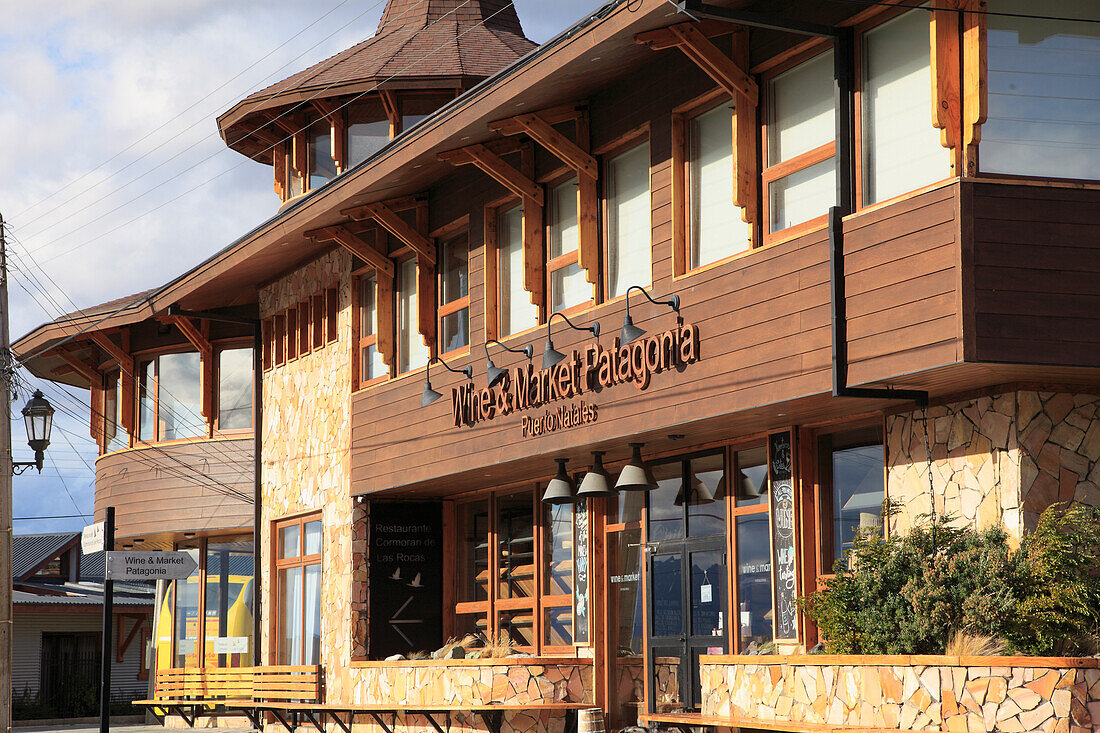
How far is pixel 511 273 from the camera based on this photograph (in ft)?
59.0

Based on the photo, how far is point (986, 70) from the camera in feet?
37.6

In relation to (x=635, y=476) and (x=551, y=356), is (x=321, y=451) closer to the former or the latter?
(x=551, y=356)

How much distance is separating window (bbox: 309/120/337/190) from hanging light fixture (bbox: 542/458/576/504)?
9213 millimetres

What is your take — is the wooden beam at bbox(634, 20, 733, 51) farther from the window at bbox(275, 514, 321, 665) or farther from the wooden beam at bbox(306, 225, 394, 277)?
the window at bbox(275, 514, 321, 665)

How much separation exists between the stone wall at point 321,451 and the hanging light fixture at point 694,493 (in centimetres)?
626

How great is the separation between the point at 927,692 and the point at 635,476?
5.26m

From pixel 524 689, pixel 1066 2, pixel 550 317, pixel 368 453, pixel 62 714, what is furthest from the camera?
pixel 62 714

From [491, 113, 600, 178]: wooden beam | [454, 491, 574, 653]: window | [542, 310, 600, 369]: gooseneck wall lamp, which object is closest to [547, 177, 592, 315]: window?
[491, 113, 600, 178]: wooden beam

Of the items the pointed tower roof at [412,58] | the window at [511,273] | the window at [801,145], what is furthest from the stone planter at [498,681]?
the pointed tower roof at [412,58]

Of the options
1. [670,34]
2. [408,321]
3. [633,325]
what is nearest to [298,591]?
[408,321]

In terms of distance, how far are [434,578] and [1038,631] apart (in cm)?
1131

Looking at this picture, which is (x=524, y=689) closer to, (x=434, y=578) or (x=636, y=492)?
(x=636, y=492)

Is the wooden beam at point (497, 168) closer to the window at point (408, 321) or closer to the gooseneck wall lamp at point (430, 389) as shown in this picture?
the gooseneck wall lamp at point (430, 389)

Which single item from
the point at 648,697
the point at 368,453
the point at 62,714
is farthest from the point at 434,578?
the point at 62,714
